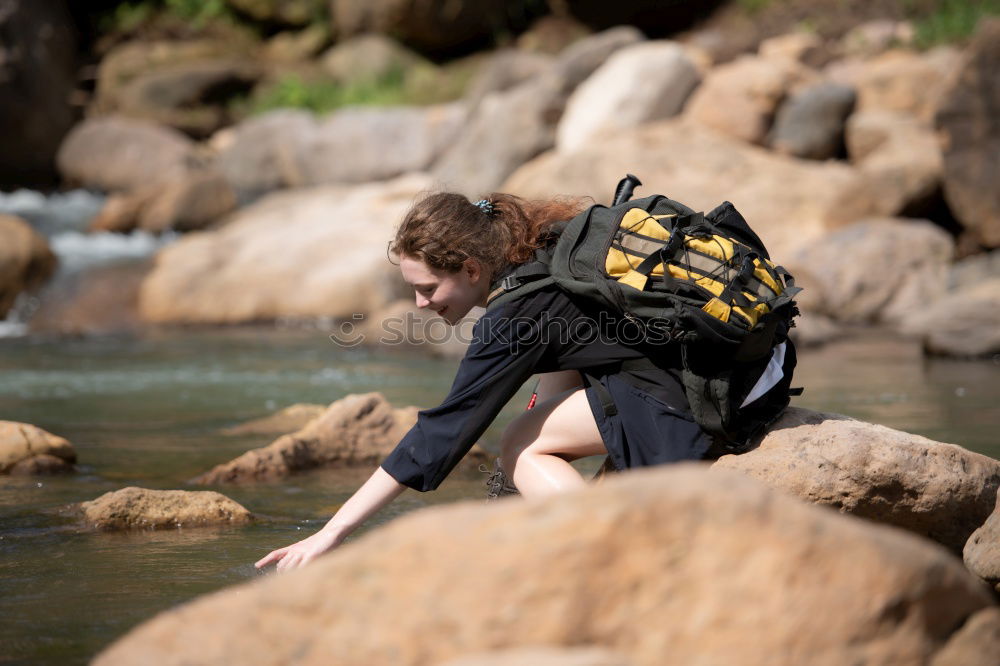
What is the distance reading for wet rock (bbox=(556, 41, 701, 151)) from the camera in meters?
14.6

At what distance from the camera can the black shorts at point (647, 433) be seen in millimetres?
3297

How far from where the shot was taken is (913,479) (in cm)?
341

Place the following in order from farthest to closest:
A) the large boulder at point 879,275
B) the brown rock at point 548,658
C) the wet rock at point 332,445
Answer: the large boulder at point 879,275 < the wet rock at point 332,445 < the brown rock at point 548,658

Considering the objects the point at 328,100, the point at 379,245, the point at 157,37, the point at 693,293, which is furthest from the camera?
the point at 157,37

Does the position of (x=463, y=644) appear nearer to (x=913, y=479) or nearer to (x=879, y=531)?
(x=879, y=531)

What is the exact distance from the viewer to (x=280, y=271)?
43.9ft

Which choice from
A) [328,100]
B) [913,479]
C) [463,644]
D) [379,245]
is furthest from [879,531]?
[328,100]

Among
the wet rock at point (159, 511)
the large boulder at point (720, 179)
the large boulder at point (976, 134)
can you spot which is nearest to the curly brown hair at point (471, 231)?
the wet rock at point (159, 511)

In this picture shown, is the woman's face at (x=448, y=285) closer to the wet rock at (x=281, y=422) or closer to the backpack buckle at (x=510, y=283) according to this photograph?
the backpack buckle at (x=510, y=283)

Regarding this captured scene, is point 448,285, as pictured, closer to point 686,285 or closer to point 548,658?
point 686,285

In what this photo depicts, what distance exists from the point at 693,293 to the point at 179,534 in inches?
85.1

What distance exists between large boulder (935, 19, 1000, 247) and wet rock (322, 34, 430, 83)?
455 inches

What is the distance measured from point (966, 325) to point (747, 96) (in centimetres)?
563

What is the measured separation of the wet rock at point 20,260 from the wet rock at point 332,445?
29.0ft
